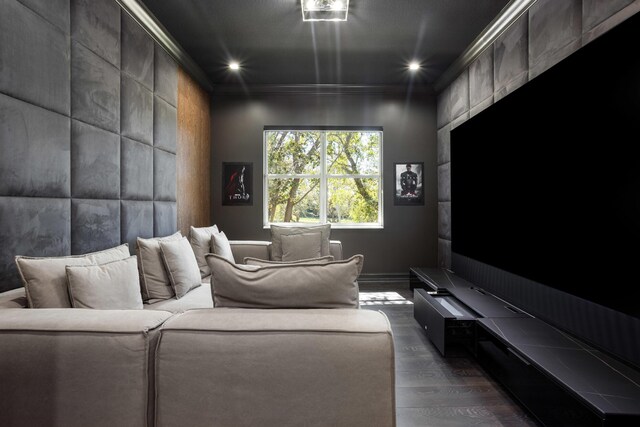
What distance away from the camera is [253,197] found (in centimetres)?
513

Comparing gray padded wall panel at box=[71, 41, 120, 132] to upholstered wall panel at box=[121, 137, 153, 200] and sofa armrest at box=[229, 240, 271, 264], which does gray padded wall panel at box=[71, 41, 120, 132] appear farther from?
sofa armrest at box=[229, 240, 271, 264]

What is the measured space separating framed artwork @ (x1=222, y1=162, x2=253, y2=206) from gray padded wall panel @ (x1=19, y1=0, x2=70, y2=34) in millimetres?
2981

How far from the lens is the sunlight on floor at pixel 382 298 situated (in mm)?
4027

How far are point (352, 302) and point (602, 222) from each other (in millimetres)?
1379

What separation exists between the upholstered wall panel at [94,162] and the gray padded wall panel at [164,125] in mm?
699

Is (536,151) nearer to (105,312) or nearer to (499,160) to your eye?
(499,160)

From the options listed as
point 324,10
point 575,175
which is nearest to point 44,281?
point 575,175

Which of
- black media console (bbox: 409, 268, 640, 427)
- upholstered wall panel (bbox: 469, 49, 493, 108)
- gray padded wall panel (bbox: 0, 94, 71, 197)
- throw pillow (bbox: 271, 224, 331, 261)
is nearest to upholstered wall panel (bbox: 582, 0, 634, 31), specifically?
upholstered wall panel (bbox: 469, 49, 493, 108)

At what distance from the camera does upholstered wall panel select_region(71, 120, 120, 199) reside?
223 cm

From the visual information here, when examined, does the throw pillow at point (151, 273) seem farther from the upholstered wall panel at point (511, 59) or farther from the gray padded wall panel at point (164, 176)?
the upholstered wall panel at point (511, 59)

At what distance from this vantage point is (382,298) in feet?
13.8

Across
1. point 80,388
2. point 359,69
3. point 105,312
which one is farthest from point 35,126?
point 359,69

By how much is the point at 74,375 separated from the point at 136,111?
2.53m

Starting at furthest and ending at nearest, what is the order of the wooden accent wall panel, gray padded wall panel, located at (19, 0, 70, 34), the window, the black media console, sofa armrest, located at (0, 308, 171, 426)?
the window
the wooden accent wall panel
gray padded wall panel, located at (19, 0, 70, 34)
the black media console
sofa armrest, located at (0, 308, 171, 426)
